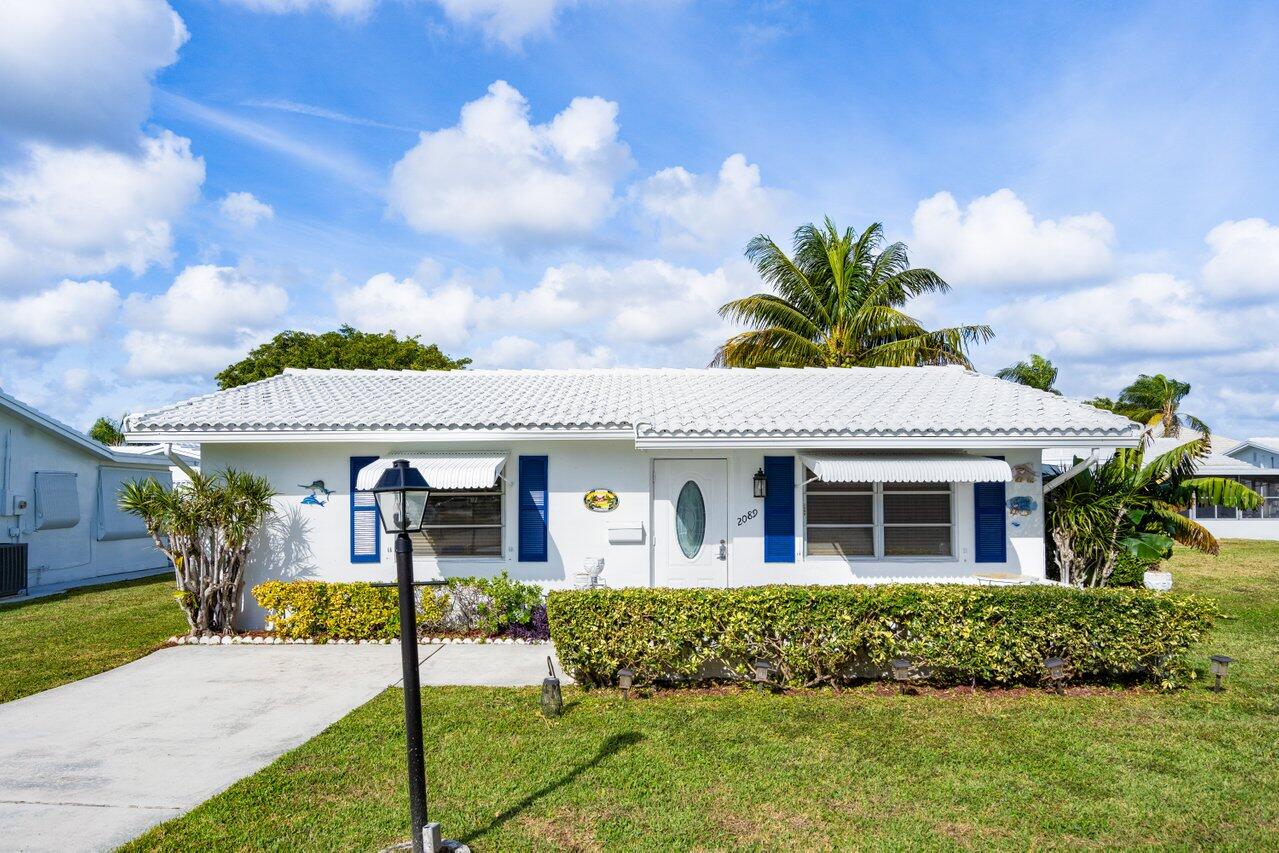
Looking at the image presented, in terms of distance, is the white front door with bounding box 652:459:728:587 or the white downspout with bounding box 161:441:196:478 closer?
the white downspout with bounding box 161:441:196:478

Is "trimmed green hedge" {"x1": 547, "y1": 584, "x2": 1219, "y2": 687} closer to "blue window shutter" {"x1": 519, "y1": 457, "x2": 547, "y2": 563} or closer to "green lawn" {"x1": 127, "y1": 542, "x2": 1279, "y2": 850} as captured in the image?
"green lawn" {"x1": 127, "y1": 542, "x2": 1279, "y2": 850}

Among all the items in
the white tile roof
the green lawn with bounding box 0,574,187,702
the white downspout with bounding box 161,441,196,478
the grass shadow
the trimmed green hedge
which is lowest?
the green lawn with bounding box 0,574,187,702

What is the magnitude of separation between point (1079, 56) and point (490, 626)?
13.6m

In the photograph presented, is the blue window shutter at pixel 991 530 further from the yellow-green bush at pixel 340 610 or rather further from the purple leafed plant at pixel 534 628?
the yellow-green bush at pixel 340 610

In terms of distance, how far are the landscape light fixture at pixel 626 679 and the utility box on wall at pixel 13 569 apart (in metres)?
15.0

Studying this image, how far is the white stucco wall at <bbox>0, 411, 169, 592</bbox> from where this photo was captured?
53.4ft

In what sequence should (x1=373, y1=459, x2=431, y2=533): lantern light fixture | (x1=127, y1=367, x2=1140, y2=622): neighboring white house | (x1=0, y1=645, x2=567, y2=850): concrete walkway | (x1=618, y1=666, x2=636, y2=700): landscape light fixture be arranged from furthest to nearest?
(x1=127, y1=367, x2=1140, y2=622): neighboring white house → (x1=618, y1=666, x2=636, y2=700): landscape light fixture → (x1=0, y1=645, x2=567, y2=850): concrete walkway → (x1=373, y1=459, x2=431, y2=533): lantern light fixture

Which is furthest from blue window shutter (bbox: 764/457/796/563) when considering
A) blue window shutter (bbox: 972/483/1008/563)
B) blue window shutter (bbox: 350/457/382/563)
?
blue window shutter (bbox: 350/457/382/563)

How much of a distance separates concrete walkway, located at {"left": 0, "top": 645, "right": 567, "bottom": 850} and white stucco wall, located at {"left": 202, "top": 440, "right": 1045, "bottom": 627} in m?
1.31

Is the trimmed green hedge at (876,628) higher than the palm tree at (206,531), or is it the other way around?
the palm tree at (206,531)

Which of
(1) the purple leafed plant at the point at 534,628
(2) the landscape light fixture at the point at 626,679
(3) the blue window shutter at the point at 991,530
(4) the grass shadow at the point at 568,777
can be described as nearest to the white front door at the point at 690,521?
(1) the purple leafed plant at the point at 534,628

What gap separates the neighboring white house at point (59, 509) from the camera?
53.2ft

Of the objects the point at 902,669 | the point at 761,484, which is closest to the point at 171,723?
the point at 902,669

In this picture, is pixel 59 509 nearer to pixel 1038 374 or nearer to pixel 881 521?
pixel 881 521
